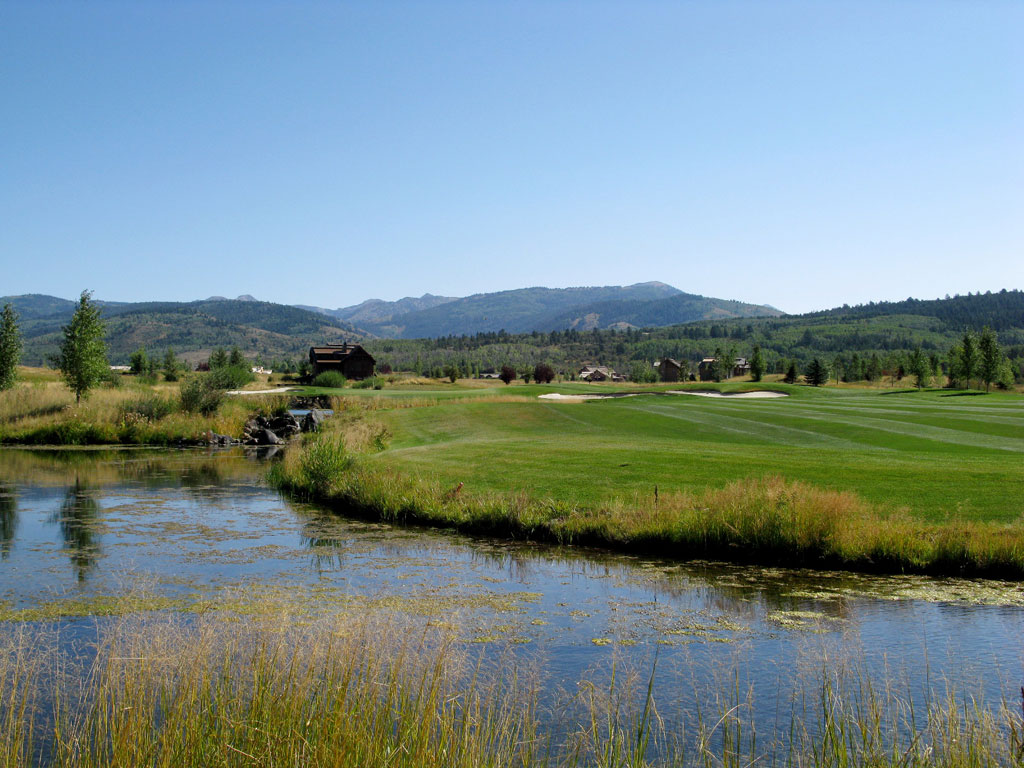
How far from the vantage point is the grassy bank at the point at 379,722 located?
5555 mm

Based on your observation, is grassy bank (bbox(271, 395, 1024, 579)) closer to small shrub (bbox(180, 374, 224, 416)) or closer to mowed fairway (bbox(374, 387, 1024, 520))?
mowed fairway (bbox(374, 387, 1024, 520))

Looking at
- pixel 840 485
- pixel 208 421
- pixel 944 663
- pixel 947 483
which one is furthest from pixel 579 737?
pixel 208 421

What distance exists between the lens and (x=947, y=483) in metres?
17.3

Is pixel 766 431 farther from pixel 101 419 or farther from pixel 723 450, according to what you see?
pixel 101 419

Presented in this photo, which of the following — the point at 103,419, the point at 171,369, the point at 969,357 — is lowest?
the point at 103,419

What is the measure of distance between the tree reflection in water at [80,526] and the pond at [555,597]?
2.8 inches

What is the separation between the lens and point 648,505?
1659 cm

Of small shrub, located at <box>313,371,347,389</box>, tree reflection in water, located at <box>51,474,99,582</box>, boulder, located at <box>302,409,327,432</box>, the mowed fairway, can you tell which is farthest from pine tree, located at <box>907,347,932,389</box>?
tree reflection in water, located at <box>51,474,99,582</box>

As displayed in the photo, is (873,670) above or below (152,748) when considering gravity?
below

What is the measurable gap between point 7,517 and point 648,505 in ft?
50.0

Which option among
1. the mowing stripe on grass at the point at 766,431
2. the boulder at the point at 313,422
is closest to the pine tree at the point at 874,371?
the mowing stripe on grass at the point at 766,431

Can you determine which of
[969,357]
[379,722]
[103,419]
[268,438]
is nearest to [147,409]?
[103,419]

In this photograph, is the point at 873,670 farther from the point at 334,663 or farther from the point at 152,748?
the point at 152,748

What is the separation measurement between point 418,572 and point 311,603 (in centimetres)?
277
